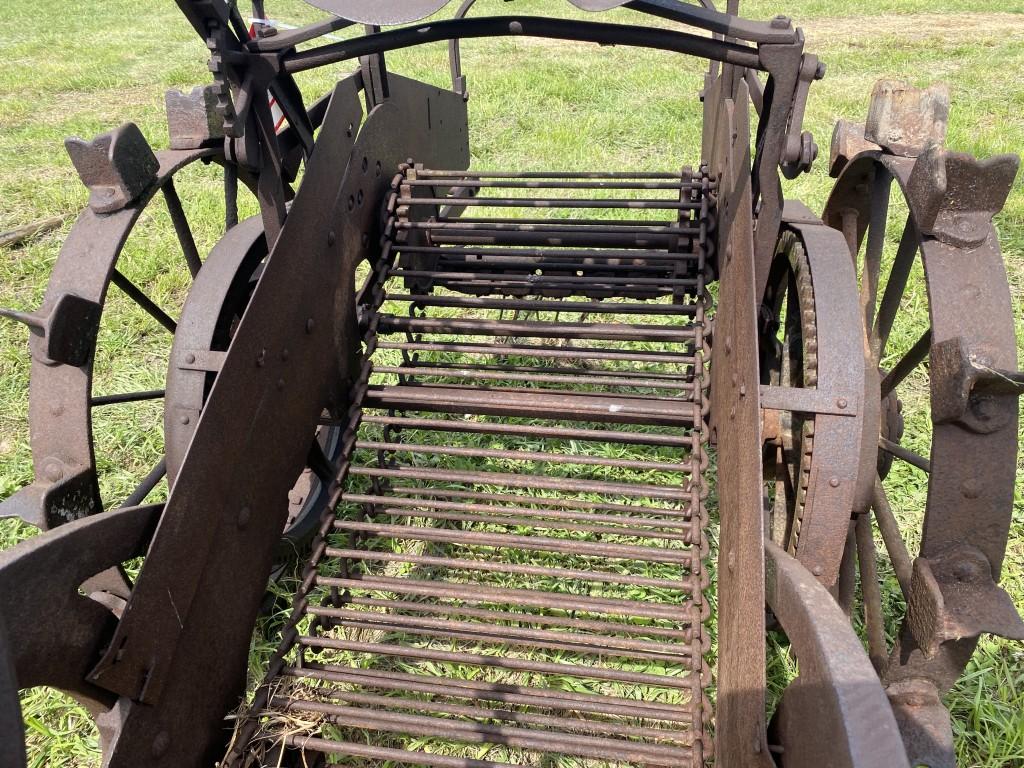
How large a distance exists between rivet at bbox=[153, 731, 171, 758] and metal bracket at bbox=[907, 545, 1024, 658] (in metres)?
1.66

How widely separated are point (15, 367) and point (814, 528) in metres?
4.15

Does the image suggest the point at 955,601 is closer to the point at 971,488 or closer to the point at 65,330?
the point at 971,488

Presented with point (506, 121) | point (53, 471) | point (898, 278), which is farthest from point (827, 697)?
point (506, 121)

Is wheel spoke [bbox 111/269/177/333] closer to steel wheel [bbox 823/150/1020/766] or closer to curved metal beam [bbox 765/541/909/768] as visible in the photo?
curved metal beam [bbox 765/541/909/768]

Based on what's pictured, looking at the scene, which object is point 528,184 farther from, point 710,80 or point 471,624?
point 471,624

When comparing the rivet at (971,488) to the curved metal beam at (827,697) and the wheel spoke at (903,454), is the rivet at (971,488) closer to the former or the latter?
the curved metal beam at (827,697)

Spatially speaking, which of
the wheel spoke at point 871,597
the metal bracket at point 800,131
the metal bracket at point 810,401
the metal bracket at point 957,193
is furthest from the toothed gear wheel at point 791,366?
the metal bracket at point 957,193

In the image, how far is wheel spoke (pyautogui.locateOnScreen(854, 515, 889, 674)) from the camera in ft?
5.85

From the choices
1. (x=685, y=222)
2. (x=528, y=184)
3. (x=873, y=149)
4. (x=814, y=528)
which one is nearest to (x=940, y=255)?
(x=873, y=149)

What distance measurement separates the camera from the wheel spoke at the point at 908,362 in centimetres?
185

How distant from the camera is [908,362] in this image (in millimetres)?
1986

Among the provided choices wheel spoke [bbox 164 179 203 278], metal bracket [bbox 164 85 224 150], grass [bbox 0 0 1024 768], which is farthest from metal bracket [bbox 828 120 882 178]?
wheel spoke [bbox 164 179 203 278]

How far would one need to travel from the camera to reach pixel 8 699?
642 mm

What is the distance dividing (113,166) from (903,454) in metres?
2.32
